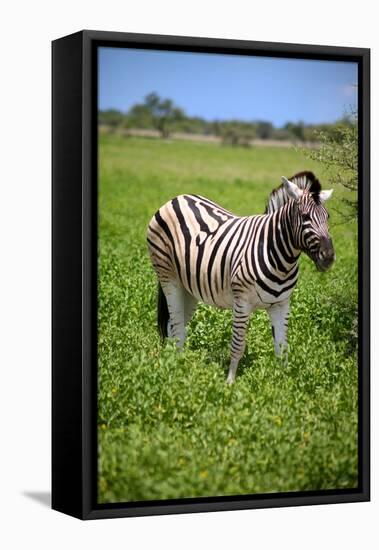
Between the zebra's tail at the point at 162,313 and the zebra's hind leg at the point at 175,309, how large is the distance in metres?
0.04

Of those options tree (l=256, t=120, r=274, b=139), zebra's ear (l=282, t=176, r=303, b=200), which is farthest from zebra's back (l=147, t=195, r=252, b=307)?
tree (l=256, t=120, r=274, b=139)

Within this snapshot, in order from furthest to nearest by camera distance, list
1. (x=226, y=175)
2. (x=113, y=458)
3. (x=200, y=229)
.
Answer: (x=226, y=175) → (x=200, y=229) → (x=113, y=458)

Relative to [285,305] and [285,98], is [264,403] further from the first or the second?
[285,98]

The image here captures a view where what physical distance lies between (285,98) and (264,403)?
2.71 meters

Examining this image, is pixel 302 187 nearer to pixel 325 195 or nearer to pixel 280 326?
pixel 325 195

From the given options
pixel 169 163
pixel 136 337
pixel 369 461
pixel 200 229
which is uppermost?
pixel 169 163

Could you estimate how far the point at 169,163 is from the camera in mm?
14664

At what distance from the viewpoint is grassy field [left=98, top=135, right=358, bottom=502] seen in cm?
884

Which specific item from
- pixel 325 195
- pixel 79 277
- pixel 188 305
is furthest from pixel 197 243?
pixel 79 277

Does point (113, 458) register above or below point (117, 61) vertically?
below

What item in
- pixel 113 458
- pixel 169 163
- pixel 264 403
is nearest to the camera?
pixel 113 458

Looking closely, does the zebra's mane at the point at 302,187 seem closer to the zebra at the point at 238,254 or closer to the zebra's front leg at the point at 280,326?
the zebra at the point at 238,254

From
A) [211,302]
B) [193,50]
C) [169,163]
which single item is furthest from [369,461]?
[169,163]

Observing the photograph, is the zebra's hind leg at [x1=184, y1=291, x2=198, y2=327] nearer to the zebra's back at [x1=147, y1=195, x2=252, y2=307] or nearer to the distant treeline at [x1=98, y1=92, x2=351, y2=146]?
the zebra's back at [x1=147, y1=195, x2=252, y2=307]
